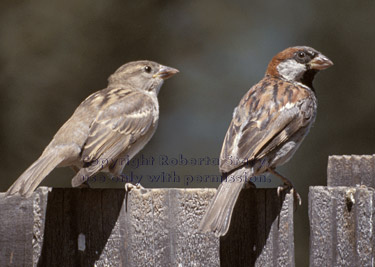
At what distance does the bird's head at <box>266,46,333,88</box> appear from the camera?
3793 millimetres

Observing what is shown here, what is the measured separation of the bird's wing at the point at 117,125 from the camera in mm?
3205

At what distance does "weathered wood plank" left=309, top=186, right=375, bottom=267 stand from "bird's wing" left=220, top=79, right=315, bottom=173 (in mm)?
628

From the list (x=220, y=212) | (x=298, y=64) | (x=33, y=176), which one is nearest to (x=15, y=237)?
(x=33, y=176)

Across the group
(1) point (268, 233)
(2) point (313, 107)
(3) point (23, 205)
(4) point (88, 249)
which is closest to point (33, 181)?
(3) point (23, 205)

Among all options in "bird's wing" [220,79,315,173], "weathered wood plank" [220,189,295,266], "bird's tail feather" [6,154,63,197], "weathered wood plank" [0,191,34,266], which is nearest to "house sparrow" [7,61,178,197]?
"bird's tail feather" [6,154,63,197]

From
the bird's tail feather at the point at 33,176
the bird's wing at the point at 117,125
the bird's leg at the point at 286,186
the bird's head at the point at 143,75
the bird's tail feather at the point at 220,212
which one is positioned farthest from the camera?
the bird's head at the point at 143,75

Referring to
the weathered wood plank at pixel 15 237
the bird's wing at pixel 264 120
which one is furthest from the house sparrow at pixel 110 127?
the bird's wing at pixel 264 120

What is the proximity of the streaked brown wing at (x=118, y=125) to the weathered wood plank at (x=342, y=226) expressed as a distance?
4.38ft

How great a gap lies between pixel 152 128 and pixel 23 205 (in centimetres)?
156

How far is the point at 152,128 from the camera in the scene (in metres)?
3.76

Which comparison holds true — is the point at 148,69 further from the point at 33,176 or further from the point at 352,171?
the point at 352,171

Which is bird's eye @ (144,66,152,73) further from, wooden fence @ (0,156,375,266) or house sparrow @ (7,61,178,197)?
wooden fence @ (0,156,375,266)

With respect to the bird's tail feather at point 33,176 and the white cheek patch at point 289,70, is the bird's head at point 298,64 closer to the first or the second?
the white cheek patch at point 289,70

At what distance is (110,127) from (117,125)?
0.07m
